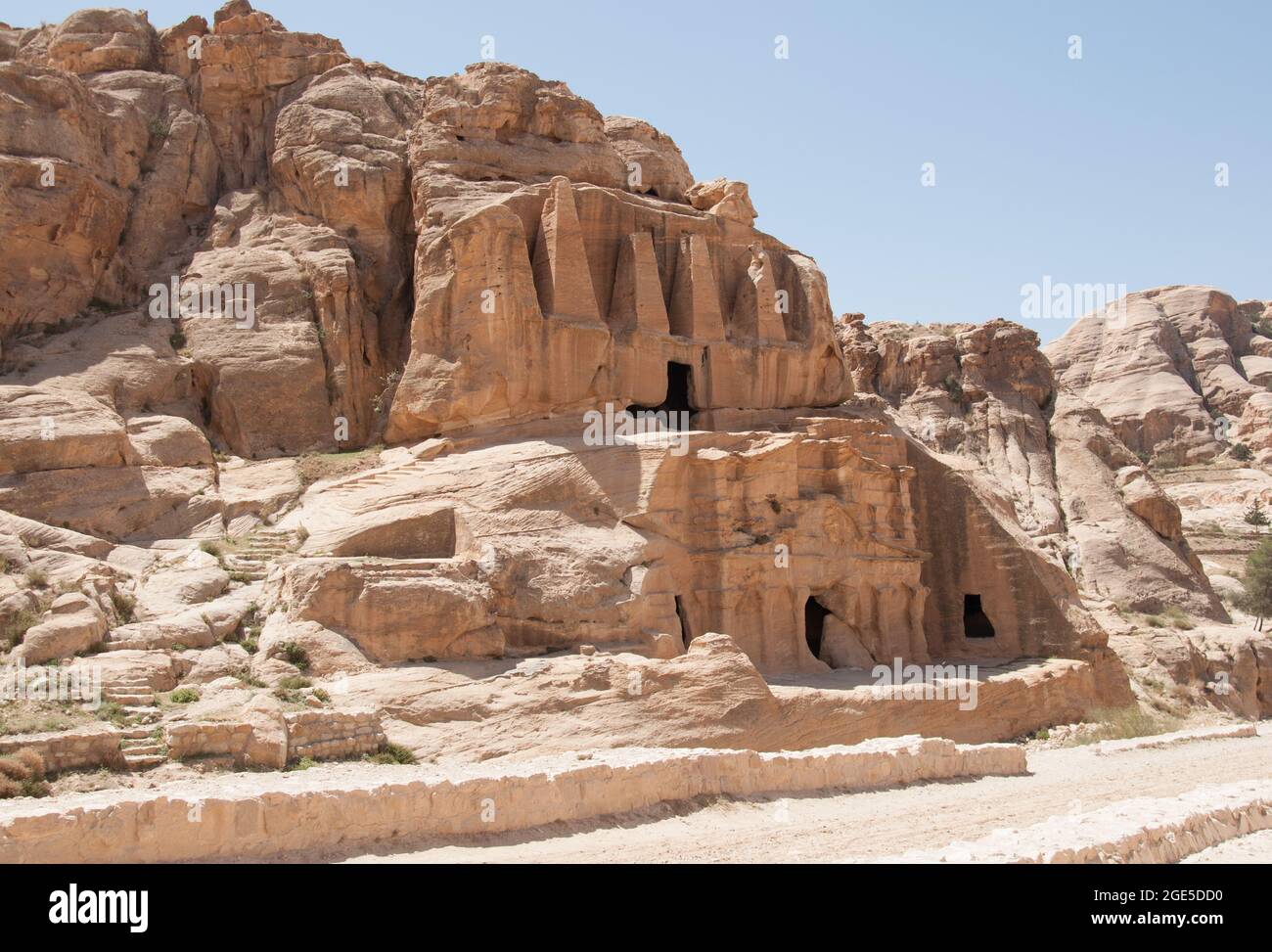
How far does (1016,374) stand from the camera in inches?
2067

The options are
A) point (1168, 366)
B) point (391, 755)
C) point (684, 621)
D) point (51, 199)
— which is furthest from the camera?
point (1168, 366)

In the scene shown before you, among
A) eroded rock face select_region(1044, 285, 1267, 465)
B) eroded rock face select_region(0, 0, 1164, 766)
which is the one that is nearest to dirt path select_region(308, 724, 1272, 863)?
eroded rock face select_region(0, 0, 1164, 766)

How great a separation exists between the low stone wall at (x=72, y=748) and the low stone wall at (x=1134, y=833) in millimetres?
9901

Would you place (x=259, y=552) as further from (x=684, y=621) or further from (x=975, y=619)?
(x=975, y=619)

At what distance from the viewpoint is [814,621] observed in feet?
103

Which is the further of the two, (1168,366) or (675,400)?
(1168,366)

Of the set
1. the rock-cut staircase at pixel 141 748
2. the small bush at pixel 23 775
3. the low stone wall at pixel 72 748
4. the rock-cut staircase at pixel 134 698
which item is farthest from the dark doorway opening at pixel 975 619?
the small bush at pixel 23 775

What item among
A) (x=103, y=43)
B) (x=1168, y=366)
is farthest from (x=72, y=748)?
(x=1168, y=366)

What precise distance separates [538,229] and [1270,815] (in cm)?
2101

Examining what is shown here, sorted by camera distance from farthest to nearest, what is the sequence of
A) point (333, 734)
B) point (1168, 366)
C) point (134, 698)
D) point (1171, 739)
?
point (1168, 366) → point (1171, 739) → point (134, 698) → point (333, 734)

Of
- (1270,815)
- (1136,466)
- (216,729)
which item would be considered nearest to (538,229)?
(216,729)

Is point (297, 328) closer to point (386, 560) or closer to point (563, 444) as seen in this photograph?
point (563, 444)

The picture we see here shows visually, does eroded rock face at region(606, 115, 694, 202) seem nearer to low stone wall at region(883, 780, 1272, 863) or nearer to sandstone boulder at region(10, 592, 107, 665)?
sandstone boulder at region(10, 592, 107, 665)

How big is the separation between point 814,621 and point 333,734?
16.7 meters
